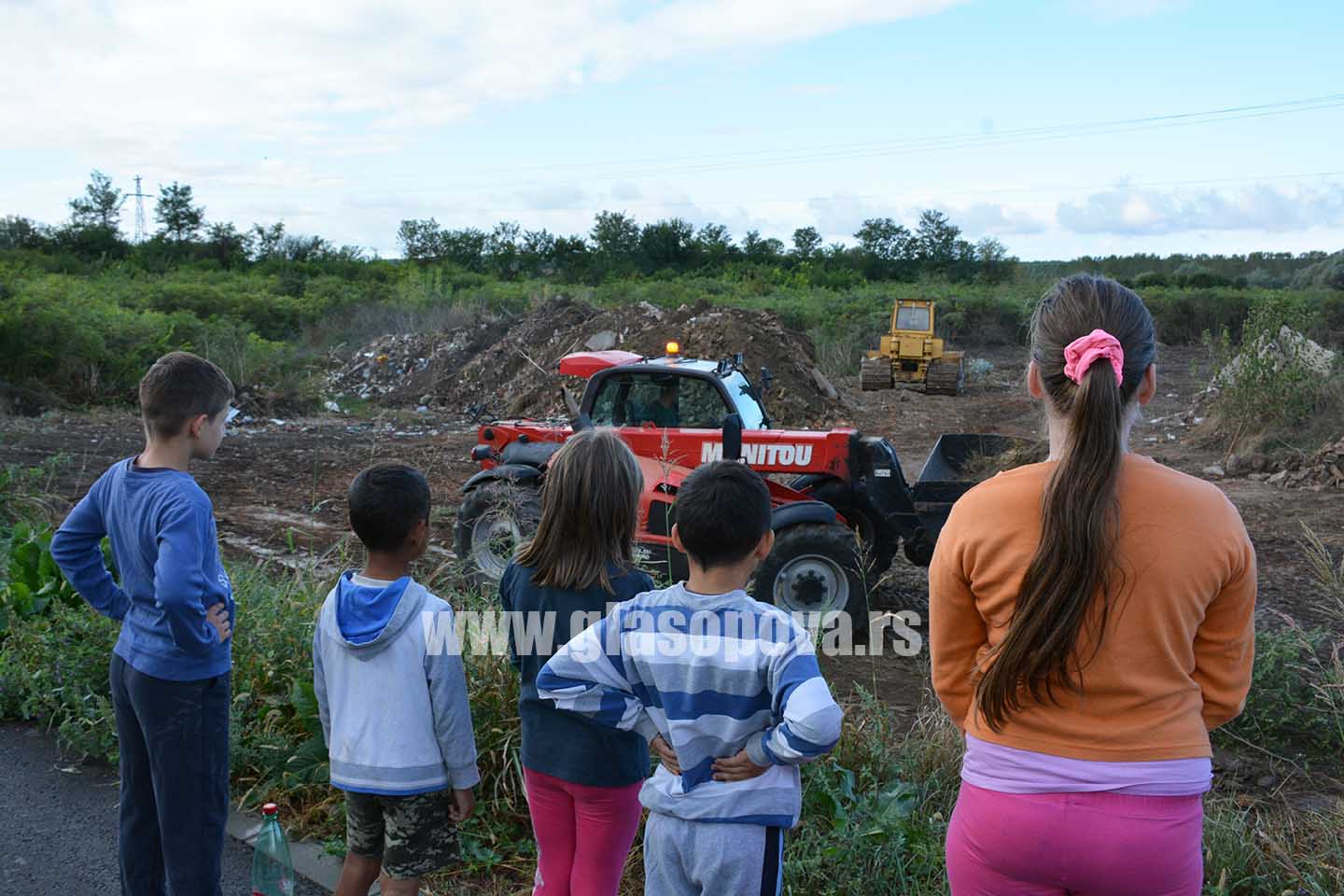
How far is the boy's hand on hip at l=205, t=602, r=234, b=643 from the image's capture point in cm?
311

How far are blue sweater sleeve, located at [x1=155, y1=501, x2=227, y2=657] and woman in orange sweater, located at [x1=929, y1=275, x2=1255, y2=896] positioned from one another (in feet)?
6.81

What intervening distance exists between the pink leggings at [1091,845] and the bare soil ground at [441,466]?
3.69 metres

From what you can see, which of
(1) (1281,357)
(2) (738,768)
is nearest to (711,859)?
(2) (738,768)

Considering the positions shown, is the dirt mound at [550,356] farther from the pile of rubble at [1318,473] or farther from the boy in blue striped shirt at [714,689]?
the boy in blue striped shirt at [714,689]

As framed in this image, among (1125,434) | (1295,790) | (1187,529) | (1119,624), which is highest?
(1125,434)

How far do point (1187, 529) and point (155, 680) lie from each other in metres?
2.72

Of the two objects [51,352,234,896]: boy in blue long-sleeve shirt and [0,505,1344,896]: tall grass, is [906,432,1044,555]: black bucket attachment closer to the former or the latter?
[0,505,1344,896]: tall grass

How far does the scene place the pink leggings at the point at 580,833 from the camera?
9.32 ft

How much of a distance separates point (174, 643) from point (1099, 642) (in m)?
2.48

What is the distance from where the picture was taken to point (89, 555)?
341 cm

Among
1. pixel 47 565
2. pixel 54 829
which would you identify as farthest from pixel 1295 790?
pixel 47 565

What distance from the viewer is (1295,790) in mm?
5020

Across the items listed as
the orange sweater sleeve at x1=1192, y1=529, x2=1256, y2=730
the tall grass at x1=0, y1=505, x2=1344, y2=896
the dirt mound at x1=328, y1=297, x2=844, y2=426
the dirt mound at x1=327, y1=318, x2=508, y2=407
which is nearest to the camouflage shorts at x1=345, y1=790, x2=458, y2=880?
the tall grass at x1=0, y1=505, x2=1344, y2=896

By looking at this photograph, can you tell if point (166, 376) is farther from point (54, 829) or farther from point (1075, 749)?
point (1075, 749)
